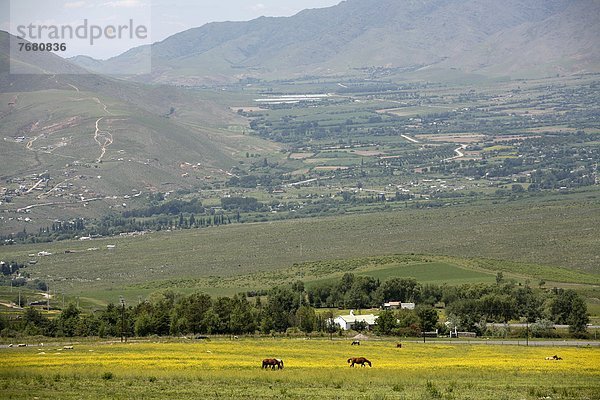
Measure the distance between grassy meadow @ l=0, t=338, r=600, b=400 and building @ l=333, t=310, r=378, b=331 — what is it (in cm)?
1144

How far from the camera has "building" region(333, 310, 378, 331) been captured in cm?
5911

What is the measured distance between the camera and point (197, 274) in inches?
3457

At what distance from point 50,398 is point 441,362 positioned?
17.3 m

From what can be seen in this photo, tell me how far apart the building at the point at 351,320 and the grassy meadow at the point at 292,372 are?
1144 cm

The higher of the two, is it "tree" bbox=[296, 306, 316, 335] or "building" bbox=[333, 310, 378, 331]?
"tree" bbox=[296, 306, 316, 335]

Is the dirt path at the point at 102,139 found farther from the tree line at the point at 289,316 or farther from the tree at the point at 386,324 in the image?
the tree at the point at 386,324

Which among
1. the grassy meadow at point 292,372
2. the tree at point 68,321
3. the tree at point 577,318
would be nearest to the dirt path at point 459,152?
the tree at point 577,318

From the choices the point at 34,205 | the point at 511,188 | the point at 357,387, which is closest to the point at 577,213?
the point at 511,188

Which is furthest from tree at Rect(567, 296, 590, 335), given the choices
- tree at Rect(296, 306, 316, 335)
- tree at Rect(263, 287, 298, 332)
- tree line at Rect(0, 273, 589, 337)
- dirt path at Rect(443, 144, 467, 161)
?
dirt path at Rect(443, 144, 467, 161)

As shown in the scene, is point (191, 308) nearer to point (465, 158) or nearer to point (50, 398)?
point (50, 398)

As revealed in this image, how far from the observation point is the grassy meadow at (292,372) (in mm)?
29828

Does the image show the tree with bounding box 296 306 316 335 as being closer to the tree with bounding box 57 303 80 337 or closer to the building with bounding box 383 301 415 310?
the building with bounding box 383 301 415 310

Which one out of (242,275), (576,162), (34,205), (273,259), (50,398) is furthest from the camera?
(576,162)

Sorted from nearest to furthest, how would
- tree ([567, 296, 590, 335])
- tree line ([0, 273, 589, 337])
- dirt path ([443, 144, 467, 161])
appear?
tree line ([0, 273, 589, 337])
tree ([567, 296, 590, 335])
dirt path ([443, 144, 467, 161])
